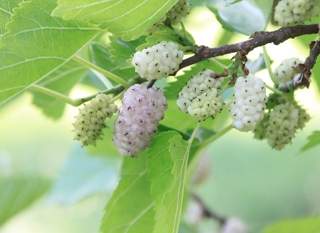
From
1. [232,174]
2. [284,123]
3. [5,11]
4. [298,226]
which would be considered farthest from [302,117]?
[232,174]

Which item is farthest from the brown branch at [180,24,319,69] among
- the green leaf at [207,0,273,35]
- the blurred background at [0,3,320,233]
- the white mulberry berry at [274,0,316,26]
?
the blurred background at [0,3,320,233]

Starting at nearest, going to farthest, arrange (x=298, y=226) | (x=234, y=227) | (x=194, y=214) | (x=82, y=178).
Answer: (x=298, y=226), (x=234, y=227), (x=194, y=214), (x=82, y=178)

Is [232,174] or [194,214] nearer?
[194,214]

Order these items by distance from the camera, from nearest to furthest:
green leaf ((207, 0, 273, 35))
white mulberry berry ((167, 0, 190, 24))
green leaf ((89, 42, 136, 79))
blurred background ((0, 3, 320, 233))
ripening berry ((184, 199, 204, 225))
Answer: white mulberry berry ((167, 0, 190, 24)) → green leaf ((89, 42, 136, 79)) → green leaf ((207, 0, 273, 35)) → ripening berry ((184, 199, 204, 225)) → blurred background ((0, 3, 320, 233))

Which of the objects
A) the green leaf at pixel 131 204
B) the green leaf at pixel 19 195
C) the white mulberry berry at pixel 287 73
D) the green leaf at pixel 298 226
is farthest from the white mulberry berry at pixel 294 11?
the green leaf at pixel 19 195

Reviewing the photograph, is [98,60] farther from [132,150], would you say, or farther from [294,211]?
[294,211]

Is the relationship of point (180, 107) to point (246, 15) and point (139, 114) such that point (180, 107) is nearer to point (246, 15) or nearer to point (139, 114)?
point (139, 114)

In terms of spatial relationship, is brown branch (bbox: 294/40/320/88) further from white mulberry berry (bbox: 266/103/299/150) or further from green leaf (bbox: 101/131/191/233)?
green leaf (bbox: 101/131/191/233)
